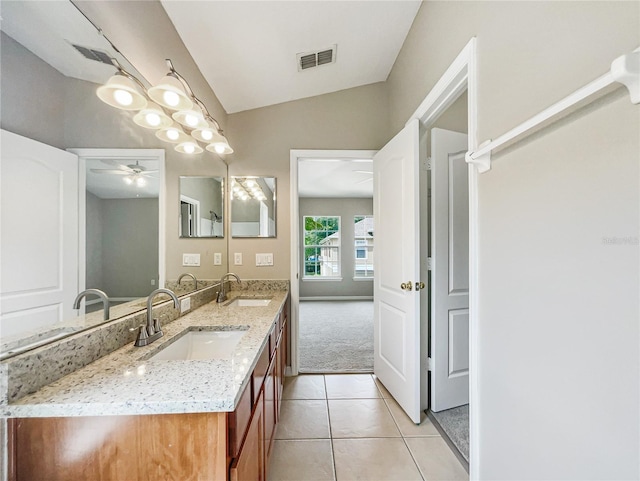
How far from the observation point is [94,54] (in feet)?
3.46

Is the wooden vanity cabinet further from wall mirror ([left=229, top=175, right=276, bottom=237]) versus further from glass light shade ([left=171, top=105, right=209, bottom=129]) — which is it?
wall mirror ([left=229, top=175, right=276, bottom=237])

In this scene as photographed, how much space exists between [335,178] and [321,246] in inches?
87.9

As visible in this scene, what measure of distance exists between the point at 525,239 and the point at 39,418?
1.61m

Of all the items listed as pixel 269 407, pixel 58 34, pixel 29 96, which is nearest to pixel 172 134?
pixel 58 34

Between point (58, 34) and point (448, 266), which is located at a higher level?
point (58, 34)

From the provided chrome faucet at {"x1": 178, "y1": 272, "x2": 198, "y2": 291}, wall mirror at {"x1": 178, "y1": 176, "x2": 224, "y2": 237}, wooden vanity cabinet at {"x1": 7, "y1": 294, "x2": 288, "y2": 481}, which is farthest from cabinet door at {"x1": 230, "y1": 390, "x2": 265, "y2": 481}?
wall mirror at {"x1": 178, "y1": 176, "x2": 224, "y2": 237}

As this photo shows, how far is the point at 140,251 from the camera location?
1.29 meters

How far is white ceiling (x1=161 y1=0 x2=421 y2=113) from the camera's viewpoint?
1.65 m

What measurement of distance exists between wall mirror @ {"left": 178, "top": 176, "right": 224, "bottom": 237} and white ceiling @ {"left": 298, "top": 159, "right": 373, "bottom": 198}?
1.64m

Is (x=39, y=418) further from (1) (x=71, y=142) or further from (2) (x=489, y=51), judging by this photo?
(2) (x=489, y=51)

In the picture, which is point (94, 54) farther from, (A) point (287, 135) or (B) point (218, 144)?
(A) point (287, 135)

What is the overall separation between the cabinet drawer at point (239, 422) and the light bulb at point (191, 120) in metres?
1.52

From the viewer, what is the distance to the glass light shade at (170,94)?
4.52 ft

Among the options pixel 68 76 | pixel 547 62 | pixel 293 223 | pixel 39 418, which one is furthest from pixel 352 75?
pixel 39 418
